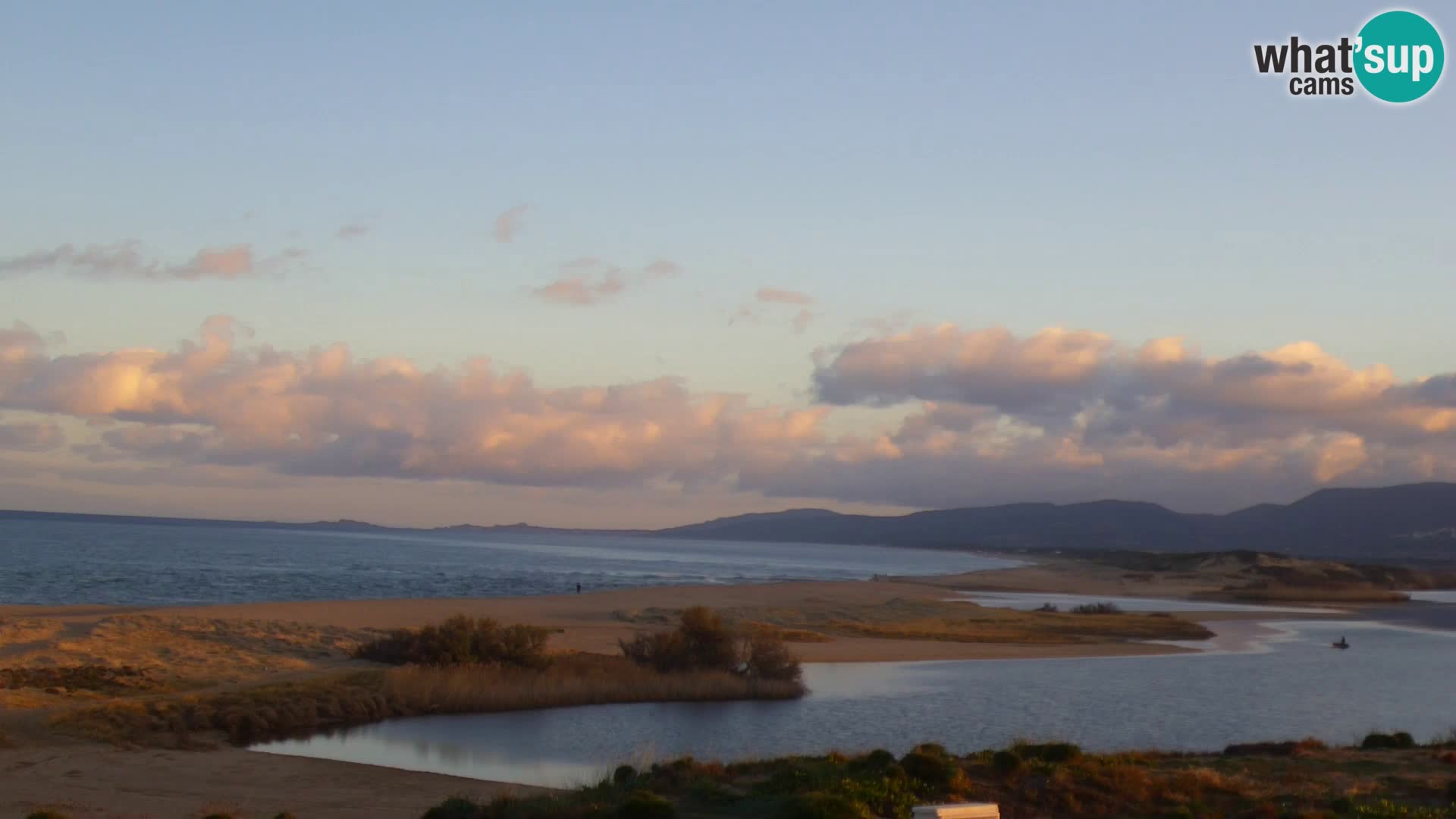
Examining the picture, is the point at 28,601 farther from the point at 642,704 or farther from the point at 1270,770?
the point at 1270,770

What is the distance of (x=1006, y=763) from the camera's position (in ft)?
51.8

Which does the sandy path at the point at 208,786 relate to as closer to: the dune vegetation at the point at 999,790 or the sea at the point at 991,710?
the sea at the point at 991,710

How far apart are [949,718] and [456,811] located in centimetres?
1551

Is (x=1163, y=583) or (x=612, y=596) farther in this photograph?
(x=1163, y=583)

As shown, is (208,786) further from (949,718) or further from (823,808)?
(949,718)

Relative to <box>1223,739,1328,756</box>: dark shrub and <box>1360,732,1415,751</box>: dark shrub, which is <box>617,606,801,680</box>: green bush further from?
<box>1360,732,1415,751</box>: dark shrub

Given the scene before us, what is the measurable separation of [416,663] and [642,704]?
17.9ft

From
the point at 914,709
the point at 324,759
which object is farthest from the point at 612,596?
the point at 324,759

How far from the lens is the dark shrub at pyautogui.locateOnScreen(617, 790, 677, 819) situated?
13.9m

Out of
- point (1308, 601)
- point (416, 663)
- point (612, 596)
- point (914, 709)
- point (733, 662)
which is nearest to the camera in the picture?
point (914, 709)

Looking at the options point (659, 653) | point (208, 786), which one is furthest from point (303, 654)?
point (208, 786)

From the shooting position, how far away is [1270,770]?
17.3m

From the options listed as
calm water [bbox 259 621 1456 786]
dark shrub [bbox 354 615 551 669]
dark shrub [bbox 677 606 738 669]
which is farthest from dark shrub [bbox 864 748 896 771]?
dark shrub [bbox 677 606 738 669]

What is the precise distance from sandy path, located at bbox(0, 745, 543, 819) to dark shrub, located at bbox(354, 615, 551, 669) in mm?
9779
